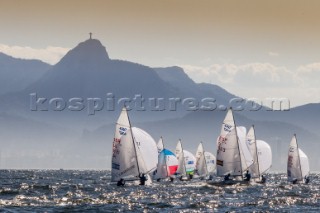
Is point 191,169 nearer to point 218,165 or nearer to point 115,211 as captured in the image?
point 218,165

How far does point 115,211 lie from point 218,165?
50.1m

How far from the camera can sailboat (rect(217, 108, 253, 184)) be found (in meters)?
121

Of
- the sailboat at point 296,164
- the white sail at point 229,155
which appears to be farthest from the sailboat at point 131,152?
the sailboat at point 296,164

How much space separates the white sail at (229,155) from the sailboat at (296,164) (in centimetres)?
1498

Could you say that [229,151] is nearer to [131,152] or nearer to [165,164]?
[165,164]

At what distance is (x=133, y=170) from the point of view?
105 meters

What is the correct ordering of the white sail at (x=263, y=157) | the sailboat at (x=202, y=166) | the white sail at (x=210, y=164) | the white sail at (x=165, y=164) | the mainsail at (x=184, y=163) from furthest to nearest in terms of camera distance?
the white sail at (x=210, y=164), the sailboat at (x=202, y=166), the mainsail at (x=184, y=163), the white sail at (x=263, y=157), the white sail at (x=165, y=164)

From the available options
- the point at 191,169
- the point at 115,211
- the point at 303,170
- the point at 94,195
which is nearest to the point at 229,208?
the point at 115,211

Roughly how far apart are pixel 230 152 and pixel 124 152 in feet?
76.0

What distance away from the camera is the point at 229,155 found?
4786 inches

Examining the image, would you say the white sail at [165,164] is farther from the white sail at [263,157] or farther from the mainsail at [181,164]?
the mainsail at [181,164]

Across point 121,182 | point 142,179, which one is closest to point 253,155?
point 142,179

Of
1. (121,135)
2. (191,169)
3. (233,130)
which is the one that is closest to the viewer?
(121,135)

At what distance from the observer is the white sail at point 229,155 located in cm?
12081
